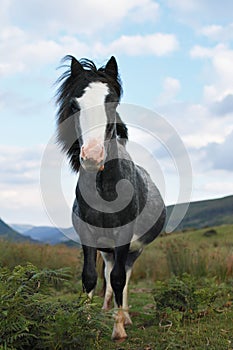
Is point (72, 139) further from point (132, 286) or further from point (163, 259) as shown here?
point (163, 259)

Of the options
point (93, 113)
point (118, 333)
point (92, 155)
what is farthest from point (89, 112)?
point (118, 333)

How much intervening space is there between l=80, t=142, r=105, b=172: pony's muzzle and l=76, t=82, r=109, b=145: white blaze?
12 cm

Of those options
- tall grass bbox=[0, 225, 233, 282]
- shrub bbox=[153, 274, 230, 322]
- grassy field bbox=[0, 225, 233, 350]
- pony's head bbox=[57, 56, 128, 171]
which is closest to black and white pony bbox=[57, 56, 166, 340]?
pony's head bbox=[57, 56, 128, 171]

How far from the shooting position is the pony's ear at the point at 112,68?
570 centimetres

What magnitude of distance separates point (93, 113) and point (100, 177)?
79cm

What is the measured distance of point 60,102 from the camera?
214 inches

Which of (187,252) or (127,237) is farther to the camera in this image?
(187,252)

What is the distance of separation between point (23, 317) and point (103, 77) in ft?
9.55

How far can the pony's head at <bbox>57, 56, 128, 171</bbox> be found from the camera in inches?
175

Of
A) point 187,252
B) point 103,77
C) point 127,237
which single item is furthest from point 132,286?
point 103,77

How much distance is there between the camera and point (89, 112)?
4.76 m

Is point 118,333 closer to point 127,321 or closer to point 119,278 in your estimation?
point 119,278

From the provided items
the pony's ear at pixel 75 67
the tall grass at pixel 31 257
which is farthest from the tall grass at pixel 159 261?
the pony's ear at pixel 75 67

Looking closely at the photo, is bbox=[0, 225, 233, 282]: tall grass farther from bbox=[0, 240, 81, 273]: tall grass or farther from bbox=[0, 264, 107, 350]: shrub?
bbox=[0, 264, 107, 350]: shrub
